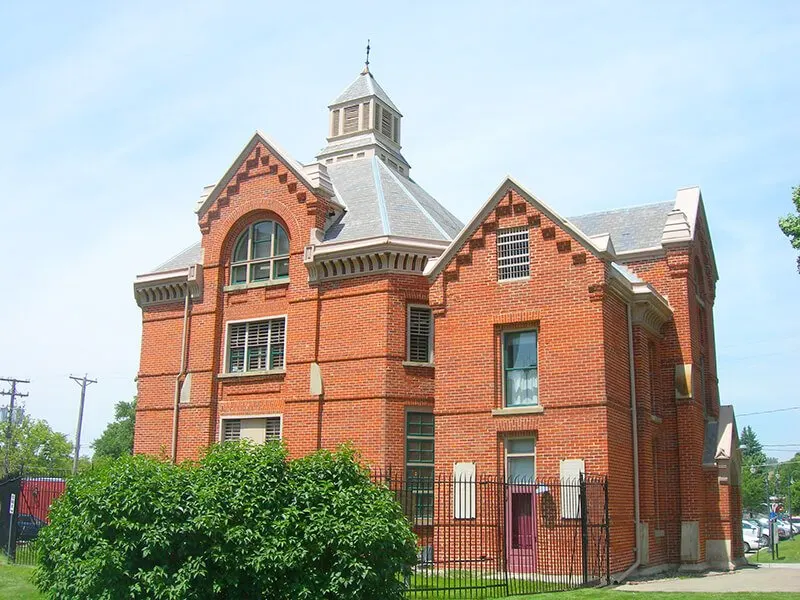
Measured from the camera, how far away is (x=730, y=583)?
66.4ft

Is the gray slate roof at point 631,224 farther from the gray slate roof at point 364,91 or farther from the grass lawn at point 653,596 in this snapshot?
the grass lawn at point 653,596

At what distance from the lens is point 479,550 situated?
21266 millimetres

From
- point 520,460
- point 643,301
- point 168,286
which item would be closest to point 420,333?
point 520,460

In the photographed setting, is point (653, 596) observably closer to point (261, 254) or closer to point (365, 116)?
point (261, 254)

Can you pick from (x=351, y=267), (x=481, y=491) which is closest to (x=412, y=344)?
(x=351, y=267)

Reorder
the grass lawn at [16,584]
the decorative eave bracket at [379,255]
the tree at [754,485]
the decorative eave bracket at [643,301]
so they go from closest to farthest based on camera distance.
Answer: the grass lawn at [16,584]
the decorative eave bracket at [643,301]
the decorative eave bracket at [379,255]
the tree at [754,485]

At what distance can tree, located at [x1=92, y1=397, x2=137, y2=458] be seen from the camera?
86625 mm

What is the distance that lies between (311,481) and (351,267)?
1178 centimetres

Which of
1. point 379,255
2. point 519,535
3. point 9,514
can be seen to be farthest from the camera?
point 9,514

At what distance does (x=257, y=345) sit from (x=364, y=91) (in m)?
11.9

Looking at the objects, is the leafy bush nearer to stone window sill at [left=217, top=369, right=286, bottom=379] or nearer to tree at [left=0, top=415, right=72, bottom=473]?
stone window sill at [left=217, top=369, right=286, bottom=379]

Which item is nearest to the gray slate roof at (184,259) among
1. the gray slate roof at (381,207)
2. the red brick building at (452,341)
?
the red brick building at (452,341)

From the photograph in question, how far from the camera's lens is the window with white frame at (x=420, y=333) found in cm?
2489

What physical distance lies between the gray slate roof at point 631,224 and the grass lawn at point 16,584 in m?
19.0
